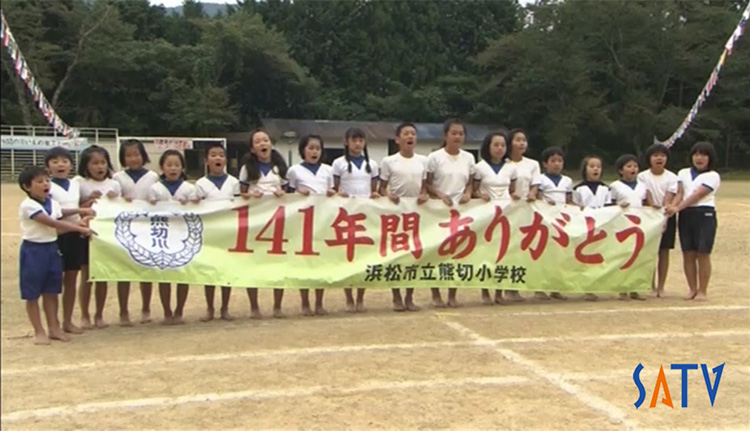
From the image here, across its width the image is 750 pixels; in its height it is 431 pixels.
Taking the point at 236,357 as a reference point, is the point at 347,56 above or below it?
above

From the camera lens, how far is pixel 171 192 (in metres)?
5.93

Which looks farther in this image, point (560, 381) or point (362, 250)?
point (362, 250)

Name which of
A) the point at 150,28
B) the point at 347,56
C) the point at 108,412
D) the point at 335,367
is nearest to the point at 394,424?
the point at 335,367

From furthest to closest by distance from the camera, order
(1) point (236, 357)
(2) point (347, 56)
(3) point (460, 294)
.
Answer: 1. (2) point (347, 56)
2. (3) point (460, 294)
3. (1) point (236, 357)

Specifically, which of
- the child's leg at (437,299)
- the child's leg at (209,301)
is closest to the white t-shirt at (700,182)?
the child's leg at (437,299)

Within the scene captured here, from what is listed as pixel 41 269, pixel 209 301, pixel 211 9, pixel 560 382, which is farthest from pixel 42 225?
pixel 211 9

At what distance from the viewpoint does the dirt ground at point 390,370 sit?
3.75 m

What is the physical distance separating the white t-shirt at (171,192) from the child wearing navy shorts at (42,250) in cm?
70

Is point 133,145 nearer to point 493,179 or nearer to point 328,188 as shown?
point 328,188

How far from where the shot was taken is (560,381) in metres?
4.38

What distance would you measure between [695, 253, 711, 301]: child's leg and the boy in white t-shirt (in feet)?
9.65

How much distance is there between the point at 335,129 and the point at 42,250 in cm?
3693

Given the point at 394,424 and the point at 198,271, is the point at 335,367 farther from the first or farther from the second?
the point at 198,271

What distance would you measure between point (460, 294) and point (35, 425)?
472 centimetres
